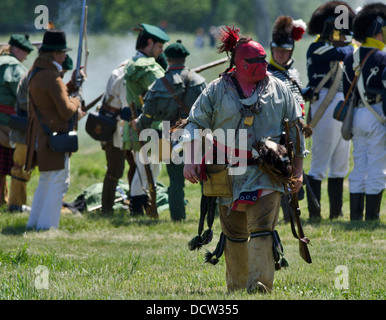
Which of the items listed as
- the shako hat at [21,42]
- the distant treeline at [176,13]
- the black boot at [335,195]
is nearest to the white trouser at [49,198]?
the shako hat at [21,42]

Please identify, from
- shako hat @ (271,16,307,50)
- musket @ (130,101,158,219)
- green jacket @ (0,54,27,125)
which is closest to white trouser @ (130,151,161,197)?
musket @ (130,101,158,219)

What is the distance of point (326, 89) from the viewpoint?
9578mm

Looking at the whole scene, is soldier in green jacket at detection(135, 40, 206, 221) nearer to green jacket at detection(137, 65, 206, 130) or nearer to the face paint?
green jacket at detection(137, 65, 206, 130)

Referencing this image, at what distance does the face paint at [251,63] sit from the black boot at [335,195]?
4457 millimetres

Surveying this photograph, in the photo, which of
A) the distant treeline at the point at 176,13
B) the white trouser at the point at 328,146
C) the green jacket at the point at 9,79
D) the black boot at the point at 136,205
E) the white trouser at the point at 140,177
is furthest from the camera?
the distant treeline at the point at 176,13

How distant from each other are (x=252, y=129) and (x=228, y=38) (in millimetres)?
677

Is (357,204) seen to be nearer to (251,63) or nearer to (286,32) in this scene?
(286,32)

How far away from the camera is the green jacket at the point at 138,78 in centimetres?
963

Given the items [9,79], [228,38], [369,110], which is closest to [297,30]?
[369,110]

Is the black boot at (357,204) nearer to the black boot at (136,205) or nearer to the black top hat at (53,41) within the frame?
the black boot at (136,205)

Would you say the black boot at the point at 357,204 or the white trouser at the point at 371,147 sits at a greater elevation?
the white trouser at the point at 371,147

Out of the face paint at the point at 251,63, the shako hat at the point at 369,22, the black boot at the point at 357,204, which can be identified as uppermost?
the shako hat at the point at 369,22

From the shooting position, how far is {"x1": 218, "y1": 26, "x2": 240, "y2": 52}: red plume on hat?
567 cm
